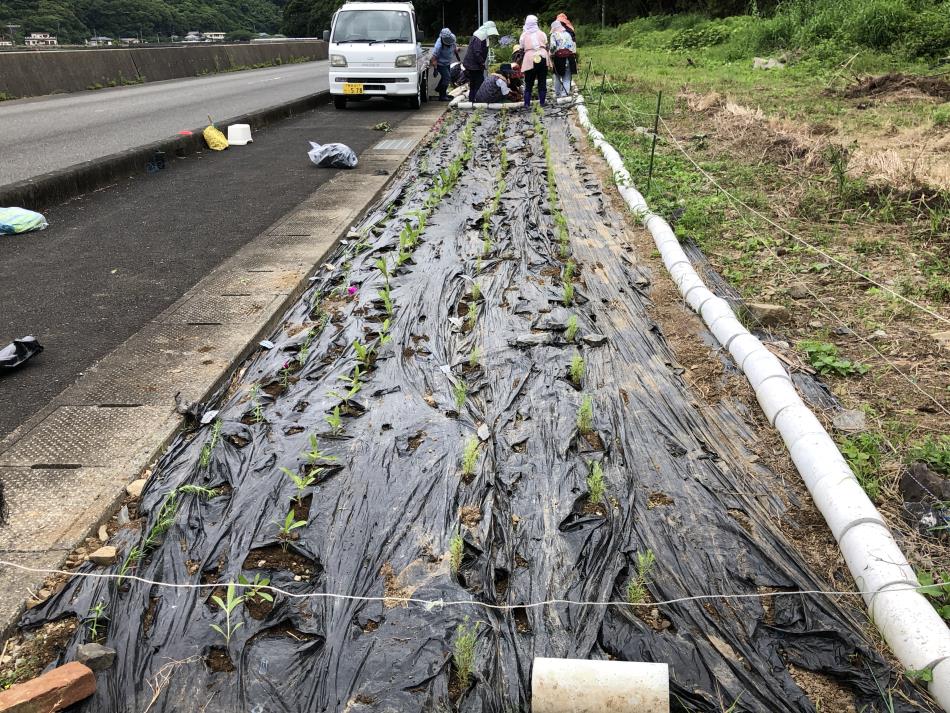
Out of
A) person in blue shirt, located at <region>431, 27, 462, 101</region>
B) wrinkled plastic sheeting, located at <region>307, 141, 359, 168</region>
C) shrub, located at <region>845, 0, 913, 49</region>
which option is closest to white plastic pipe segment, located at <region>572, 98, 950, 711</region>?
wrinkled plastic sheeting, located at <region>307, 141, 359, 168</region>

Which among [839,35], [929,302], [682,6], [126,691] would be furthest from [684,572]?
[682,6]

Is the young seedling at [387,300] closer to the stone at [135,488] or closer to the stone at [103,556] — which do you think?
the stone at [135,488]

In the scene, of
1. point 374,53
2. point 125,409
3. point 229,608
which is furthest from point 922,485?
point 374,53

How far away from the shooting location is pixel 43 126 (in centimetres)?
1116

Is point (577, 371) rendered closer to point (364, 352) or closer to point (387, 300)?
point (364, 352)

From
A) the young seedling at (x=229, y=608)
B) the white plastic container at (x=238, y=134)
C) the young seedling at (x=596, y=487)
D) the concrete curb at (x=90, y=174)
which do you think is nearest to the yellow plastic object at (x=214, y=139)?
the concrete curb at (x=90, y=174)

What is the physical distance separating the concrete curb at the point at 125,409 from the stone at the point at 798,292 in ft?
10.3

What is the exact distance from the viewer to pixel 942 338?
12.8ft

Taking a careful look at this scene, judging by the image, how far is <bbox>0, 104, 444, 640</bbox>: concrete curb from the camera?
8.14ft

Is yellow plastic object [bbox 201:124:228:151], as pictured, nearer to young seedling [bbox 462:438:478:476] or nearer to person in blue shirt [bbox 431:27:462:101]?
person in blue shirt [bbox 431:27:462:101]

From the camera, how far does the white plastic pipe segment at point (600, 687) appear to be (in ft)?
6.16

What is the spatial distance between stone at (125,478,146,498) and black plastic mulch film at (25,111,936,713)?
0.03m

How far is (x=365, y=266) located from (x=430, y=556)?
3.25 meters

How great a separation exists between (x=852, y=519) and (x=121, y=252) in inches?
202
